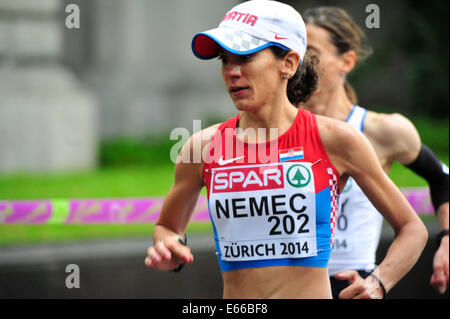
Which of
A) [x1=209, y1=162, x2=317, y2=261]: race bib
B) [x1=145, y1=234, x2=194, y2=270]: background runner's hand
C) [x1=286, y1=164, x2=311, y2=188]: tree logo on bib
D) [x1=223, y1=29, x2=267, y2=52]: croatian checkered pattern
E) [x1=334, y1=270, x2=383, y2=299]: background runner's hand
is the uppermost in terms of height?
[x1=223, y1=29, x2=267, y2=52]: croatian checkered pattern

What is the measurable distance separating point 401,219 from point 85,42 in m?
12.6

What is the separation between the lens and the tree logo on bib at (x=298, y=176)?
2.75m

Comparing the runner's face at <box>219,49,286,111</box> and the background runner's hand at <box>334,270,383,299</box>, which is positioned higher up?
the runner's face at <box>219,49,286,111</box>

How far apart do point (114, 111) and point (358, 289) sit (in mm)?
12159

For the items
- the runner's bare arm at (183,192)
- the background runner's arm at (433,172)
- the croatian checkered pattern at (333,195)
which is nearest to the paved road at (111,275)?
the background runner's arm at (433,172)

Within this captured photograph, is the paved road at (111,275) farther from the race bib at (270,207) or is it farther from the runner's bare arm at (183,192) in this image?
the race bib at (270,207)

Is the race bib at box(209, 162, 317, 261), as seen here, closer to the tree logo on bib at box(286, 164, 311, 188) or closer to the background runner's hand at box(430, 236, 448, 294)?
the tree logo on bib at box(286, 164, 311, 188)

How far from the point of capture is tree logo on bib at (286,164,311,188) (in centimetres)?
275

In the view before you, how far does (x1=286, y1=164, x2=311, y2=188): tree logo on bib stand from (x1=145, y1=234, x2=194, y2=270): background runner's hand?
0.48 meters

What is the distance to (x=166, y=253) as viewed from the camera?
8.47 feet

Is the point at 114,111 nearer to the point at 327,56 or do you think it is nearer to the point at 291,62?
the point at 327,56

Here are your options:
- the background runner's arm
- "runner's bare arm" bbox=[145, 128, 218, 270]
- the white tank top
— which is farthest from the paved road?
"runner's bare arm" bbox=[145, 128, 218, 270]

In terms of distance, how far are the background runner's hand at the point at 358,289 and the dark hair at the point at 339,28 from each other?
1.88 meters

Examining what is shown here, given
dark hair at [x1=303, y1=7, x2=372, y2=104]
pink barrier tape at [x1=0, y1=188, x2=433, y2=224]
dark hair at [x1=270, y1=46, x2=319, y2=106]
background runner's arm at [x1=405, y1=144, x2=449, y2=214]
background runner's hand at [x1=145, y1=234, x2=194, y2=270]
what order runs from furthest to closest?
pink barrier tape at [x1=0, y1=188, x2=433, y2=224]
dark hair at [x1=303, y1=7, x2=372, y2=104]
background runner's arm at [x1=405, y1=144, x2=449, y2=214]
dark hair at [x1=270, y1=46, x2=319, y2=106]
background runner's hand at [x1=145, y1=234, x2=194, y2=270]
